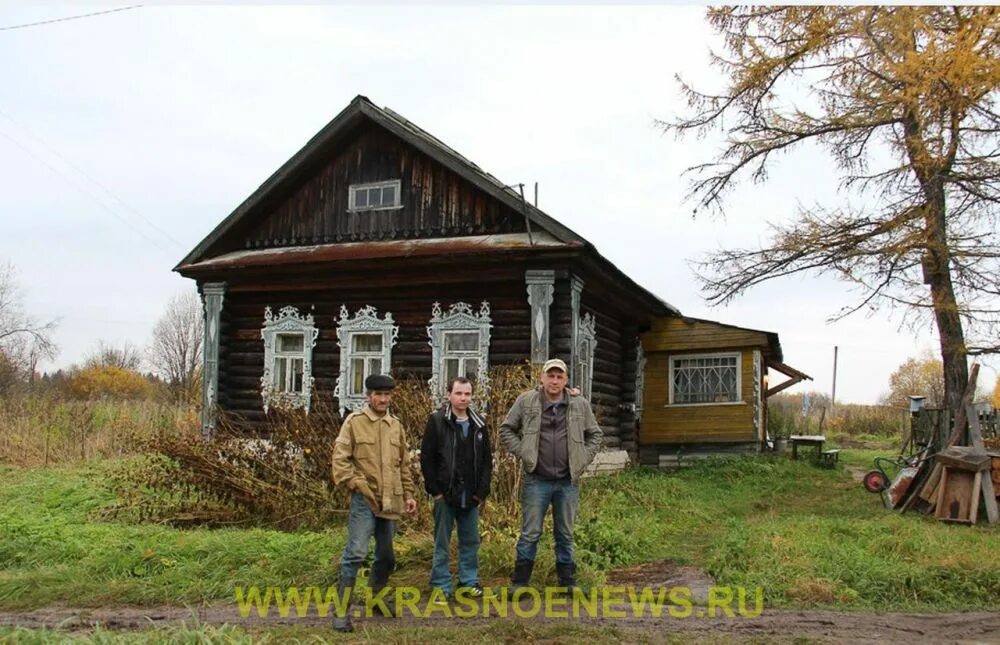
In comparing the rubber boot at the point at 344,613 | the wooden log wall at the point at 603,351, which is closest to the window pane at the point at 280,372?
the wooden log wall at the point at 603,351

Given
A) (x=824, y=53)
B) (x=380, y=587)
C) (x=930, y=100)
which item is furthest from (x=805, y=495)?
(x=380, y=587)

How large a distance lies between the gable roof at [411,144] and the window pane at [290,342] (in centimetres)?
207

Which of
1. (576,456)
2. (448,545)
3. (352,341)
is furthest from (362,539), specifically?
(352,341)

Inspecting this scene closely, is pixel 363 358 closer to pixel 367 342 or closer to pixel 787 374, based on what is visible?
pixel 367 342

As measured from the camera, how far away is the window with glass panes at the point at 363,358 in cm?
1362

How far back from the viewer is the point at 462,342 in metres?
13.1

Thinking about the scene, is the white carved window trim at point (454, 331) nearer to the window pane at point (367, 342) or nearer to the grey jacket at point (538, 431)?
the window pane at point (367, 342)

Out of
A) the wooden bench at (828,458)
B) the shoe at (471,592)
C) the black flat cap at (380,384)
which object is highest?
the black flat cap at (380,384)

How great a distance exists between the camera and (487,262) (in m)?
12.5

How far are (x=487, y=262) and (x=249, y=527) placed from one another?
17.7 feet

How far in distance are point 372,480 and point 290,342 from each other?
9.27 m

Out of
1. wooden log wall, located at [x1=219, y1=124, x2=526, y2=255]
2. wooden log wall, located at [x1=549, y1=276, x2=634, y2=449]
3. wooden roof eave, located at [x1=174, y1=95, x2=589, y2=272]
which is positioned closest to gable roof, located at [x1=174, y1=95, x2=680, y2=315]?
wooden roof eave, located at [x1=174, y1=95, x2=589, y2=272]

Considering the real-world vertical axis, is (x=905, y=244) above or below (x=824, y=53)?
below

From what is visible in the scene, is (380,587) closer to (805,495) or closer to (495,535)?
(495,535)
